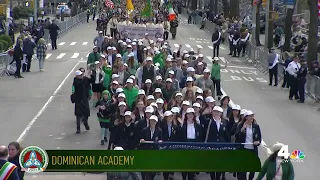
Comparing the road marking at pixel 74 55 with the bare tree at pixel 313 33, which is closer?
the bare tree at pixel 313 33

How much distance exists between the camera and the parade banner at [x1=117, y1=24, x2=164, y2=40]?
115 feet

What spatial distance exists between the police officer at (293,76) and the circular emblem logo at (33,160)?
15.0m

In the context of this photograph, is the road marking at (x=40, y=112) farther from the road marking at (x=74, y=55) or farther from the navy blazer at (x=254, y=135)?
the road marking at (x=74, y=55)

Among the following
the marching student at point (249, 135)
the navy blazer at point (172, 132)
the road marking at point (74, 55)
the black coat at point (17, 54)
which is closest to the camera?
the marching student at point (249, 135)

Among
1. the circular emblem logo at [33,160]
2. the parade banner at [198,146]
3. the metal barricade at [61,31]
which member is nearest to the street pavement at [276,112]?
the parade banner at [198,146]

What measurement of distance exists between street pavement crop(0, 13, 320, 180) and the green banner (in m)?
2.00

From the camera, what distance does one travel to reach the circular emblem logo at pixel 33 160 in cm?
1152

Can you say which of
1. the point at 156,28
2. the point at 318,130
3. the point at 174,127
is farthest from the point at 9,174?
the point at 156,28

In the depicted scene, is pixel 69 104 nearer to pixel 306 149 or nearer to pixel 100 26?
pixel 306 149

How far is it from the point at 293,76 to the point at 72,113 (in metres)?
7.80

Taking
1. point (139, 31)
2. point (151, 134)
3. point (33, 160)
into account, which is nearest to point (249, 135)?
point (151, 134)

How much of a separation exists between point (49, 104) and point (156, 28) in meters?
11.5

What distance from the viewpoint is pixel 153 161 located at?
1280 cm

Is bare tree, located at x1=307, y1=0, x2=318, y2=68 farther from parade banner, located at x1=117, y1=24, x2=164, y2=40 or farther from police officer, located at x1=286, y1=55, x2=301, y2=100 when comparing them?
parade banner, located at x1=117, y1=24, x2=164, y2=40
